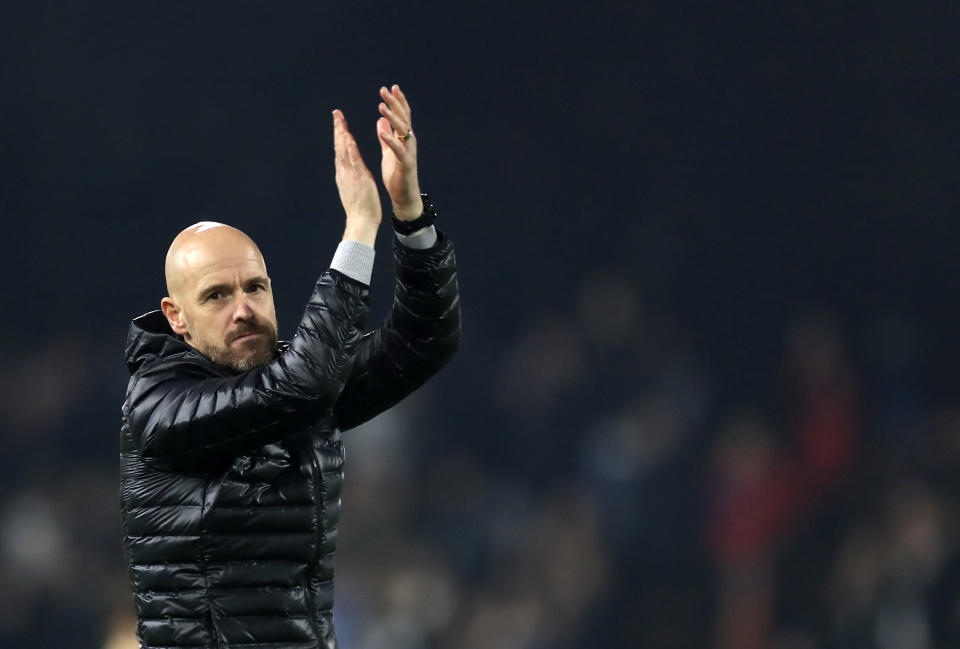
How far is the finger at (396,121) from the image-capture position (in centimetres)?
184

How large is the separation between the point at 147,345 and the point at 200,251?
0.16m

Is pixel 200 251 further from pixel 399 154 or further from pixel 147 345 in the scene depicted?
pixel 399 154

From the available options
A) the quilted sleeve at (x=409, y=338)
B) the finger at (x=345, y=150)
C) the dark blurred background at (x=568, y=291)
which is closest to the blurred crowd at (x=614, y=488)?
the dark blurred background at (x=568, y=291)

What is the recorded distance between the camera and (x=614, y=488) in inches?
181

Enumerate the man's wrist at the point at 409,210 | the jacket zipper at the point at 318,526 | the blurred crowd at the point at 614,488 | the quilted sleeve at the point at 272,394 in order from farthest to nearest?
the blurred crowd at the point at 614,488 → the man's wrist at the point at 409,210 → the jacket zipper at the point at 318,526 → the quilted sleeve at the point at 272,394

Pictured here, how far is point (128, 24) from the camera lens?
456cm

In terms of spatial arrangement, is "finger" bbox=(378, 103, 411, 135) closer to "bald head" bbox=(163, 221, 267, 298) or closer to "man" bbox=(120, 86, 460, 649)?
"man" bbox=(120, 86, 460, 649)

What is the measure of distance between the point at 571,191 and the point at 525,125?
1.04 ft

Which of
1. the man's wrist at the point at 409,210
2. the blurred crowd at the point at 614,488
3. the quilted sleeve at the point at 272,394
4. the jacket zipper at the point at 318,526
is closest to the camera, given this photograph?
the quilted sleeve at the point at 272,394

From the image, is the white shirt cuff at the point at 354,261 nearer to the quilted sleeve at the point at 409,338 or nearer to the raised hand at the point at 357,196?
the raised hand at the point at 357,196

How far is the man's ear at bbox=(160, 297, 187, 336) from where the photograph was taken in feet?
6.11

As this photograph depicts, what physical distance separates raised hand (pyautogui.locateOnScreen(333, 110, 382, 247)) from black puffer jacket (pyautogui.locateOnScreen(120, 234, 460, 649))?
0.08m

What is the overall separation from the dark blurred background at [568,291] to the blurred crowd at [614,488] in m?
0.01

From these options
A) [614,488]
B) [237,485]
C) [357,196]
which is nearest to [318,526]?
[237,485]
